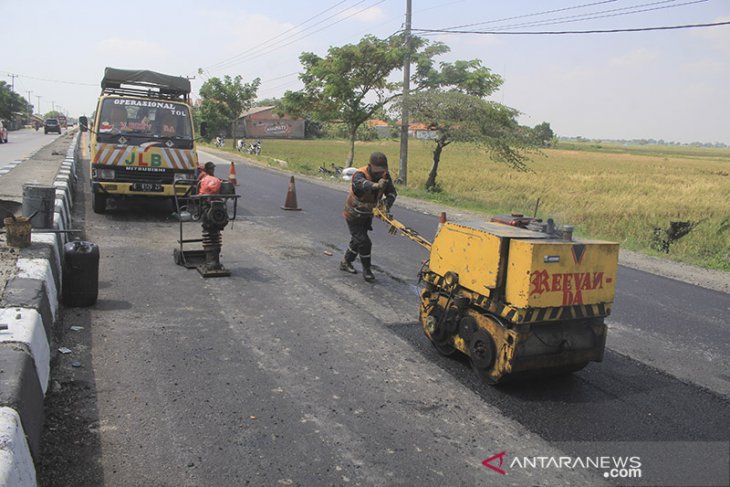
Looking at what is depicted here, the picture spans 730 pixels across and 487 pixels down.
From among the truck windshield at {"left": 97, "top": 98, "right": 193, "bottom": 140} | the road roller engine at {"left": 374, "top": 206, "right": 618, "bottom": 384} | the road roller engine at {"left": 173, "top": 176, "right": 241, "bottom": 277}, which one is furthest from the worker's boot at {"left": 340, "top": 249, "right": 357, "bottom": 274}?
the truck windshield at {"left": 97, "top": 98, "right": 193, "bottom": 140}

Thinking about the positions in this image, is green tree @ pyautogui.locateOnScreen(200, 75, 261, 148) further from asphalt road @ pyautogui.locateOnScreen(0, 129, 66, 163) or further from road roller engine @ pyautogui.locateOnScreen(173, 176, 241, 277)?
road roller engine @ pyautogui.locateOnScreen(173, 176, 241, 277)

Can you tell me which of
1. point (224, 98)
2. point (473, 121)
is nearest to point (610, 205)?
point (473, 121)

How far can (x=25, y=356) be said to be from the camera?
11.2ft

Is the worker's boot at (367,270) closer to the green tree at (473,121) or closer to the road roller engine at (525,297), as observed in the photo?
the road roller engine at (525,297)

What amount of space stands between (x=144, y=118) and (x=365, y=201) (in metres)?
6.16

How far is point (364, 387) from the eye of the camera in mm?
4176

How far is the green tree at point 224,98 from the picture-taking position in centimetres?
5122

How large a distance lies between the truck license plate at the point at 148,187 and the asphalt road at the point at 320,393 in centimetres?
411

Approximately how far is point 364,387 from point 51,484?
2.09 meters

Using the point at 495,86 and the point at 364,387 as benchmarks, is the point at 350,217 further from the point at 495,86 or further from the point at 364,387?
the point at 495,86

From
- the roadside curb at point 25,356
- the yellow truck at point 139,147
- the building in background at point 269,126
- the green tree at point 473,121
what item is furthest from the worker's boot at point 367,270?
the building in background at point 269,126

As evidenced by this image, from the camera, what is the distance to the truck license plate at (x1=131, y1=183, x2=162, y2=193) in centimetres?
1089

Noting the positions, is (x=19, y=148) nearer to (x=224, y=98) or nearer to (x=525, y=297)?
(x=224, y=98)

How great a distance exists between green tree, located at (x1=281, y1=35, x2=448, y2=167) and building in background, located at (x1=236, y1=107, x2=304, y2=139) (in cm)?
6662
